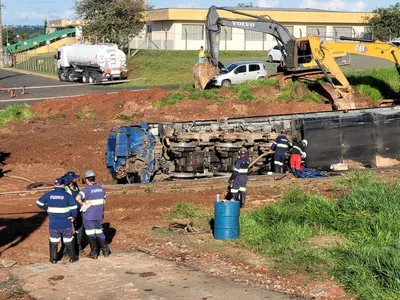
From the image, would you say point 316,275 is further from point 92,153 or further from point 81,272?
point 92,153

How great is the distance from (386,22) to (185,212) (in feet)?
173

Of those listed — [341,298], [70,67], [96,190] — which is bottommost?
[341,298]

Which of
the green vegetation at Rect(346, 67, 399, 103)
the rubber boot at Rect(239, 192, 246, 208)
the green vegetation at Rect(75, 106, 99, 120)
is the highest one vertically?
the green vegetation at Rect(346, 67, 399, 103)

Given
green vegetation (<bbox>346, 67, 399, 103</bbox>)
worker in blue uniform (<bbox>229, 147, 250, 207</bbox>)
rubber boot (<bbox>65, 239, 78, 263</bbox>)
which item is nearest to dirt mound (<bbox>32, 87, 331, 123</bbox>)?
green vegetation (<bbox>346, 67, 399, 103</bbox>)

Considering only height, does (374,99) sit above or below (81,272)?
above

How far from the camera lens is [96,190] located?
12.2 meters

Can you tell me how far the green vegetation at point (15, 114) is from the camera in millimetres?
29222

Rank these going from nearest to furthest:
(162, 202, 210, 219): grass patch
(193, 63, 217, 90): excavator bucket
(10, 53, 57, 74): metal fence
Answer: (162, 202, 210, 219): grass patch < (193, 63, 217, 90): excavator bucket < (10, 53, 57, 74): metal fence

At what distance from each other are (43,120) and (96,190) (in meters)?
18.4

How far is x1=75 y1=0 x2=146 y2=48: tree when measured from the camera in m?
58.5

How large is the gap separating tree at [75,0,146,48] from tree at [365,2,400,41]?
2132cm

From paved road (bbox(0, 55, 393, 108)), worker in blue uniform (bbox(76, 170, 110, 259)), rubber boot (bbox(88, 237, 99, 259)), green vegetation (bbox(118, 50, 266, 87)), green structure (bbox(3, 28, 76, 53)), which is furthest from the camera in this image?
green structure (bbox(3, 28, 76, 53))

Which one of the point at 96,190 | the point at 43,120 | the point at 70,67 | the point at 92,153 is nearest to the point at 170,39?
the point at 70,67

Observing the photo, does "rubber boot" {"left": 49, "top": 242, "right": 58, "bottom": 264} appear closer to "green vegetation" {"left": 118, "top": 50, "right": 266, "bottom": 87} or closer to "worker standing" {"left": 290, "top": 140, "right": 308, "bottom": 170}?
"worker standing" {"left": 290, "top": 140, "right": 308, "bottom": 170}
